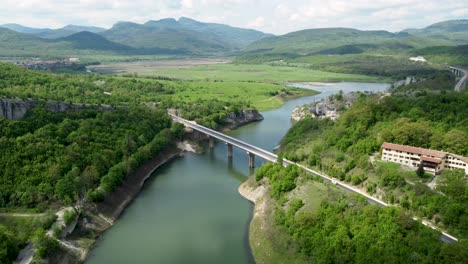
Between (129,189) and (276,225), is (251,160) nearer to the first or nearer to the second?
(129,189)

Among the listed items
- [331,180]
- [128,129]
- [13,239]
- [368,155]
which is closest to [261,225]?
[331,180]

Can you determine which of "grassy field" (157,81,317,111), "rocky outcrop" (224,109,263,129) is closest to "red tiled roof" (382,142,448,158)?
"rocky outcrop" (224,109,263,129)

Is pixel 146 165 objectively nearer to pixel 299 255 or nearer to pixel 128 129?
pixel 128 129

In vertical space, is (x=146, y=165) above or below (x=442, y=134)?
below

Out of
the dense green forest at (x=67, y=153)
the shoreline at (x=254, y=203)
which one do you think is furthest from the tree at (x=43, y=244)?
the shoreline at (x=254, y=203)

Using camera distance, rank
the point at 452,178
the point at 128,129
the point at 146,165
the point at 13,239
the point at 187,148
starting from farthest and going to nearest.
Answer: the point at 187,148 → the point at 128,129 → the point at 146,165 → the point at 452,178 → the point at 13,239

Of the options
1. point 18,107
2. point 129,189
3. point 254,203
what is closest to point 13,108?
point 18,107
